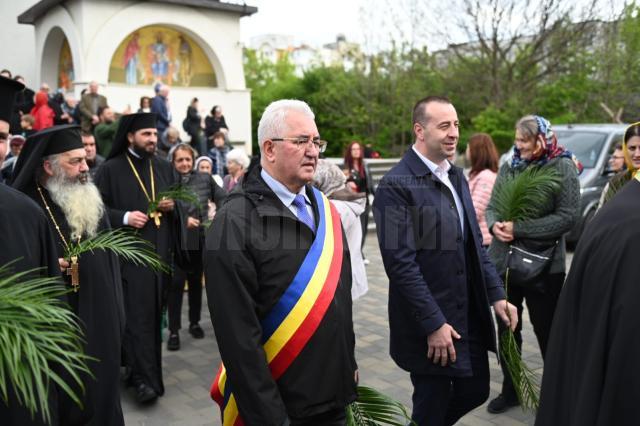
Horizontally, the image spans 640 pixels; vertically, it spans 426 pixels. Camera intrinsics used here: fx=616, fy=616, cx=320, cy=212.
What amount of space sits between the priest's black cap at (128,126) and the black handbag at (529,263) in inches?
128

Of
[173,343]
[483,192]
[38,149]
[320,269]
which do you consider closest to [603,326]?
[320,269]

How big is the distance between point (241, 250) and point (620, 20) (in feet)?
73.4

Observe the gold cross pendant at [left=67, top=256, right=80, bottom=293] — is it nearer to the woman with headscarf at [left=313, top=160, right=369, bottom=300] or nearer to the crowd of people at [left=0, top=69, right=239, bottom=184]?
the woman with headscarf at [left=313, top=160, right=369, bottom=300]

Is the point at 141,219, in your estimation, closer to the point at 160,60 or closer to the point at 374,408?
the point at 374,408

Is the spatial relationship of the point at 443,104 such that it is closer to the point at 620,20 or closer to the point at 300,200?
the point at 300,200

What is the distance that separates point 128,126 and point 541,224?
3.55 meters

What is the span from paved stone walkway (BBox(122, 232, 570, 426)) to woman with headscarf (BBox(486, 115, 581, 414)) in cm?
70

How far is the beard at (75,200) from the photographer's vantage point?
399 centimetres

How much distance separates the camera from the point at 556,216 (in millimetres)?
4461

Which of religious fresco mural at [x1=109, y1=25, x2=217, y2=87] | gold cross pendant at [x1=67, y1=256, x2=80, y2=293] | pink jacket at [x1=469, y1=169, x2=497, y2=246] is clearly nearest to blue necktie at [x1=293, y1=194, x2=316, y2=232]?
gold cross pendant at [x1=67, y1=256, x2=80, y2=293]

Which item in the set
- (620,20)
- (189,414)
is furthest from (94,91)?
(620,20)

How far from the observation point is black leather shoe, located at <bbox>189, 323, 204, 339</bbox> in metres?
6.98

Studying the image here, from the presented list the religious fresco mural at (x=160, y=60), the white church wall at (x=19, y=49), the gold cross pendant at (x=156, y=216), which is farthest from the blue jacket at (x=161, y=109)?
the gold cross pendant at (x=156, y=216)

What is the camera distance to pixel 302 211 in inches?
115
